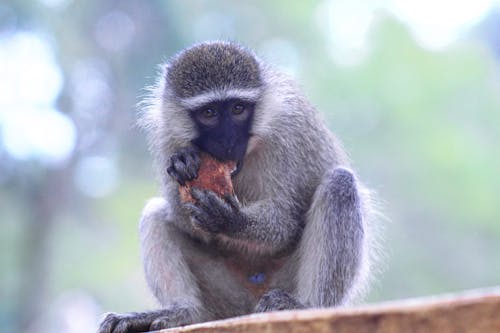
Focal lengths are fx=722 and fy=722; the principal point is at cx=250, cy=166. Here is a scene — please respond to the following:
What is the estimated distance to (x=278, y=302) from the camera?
344cm

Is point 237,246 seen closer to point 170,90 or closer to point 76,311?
point 170,90

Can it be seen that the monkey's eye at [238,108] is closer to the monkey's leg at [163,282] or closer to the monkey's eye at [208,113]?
the monkey's eye at [208,113]

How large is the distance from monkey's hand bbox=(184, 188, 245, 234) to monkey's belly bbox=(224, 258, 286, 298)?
1.36 ft

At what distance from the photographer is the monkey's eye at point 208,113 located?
3857 mm

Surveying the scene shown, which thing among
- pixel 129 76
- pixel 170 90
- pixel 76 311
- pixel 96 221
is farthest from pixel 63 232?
pixel 170 90

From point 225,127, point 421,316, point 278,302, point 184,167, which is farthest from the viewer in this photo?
point 225,127

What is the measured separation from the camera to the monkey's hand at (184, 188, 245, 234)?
356cm

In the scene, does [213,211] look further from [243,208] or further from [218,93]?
[218,93]

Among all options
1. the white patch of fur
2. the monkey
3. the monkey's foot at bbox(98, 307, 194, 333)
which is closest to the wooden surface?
the monkey

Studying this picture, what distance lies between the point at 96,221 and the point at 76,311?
154 centimetres

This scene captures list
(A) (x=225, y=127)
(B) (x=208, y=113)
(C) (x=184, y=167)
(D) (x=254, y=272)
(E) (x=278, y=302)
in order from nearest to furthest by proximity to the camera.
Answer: (E) (x=278, y=302)
(C) (x=184, y=167)
(A) (x=225, y=127)
(B) (x=208, y=113)
(D) (x=254, y=272)

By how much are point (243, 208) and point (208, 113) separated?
0.55 metres

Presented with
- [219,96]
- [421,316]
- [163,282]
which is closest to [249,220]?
[163,282]

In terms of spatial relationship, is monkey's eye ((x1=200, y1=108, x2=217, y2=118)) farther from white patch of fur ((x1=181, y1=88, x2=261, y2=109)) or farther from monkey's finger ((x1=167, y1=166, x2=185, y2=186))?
monkey's finger ((x1=167, y1=166, x2=185, y2=186))
